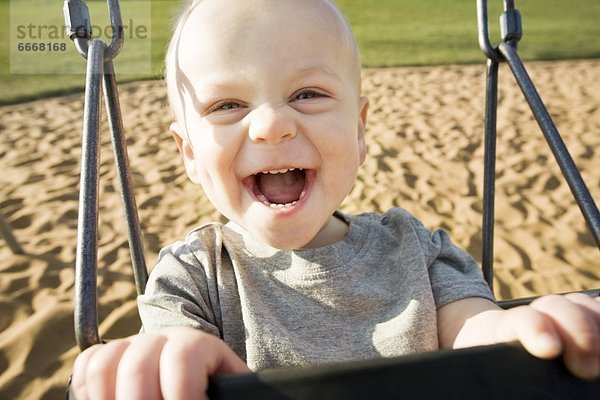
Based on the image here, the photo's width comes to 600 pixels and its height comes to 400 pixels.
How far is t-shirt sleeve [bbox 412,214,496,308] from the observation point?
2.43 feet

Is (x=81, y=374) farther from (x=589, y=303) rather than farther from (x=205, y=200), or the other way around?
(x=205, y=200)

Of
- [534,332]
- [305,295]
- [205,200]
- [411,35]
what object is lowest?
[205,200]

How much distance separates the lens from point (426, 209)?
2775mm

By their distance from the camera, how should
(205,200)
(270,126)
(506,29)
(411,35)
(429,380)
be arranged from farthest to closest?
(411,35) → (205,200) → (506,29) → (270,126) → (429,380)

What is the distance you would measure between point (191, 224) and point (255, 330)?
208 centimetres

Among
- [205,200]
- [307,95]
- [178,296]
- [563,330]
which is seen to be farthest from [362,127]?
[205,200]

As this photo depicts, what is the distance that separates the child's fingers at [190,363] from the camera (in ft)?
1.24

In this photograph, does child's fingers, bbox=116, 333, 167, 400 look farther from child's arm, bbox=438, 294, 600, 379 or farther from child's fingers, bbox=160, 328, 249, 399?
child's arm, bbox=438, 294, 600, 379

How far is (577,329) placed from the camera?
1.34ft

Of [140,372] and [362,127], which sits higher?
[362,127]

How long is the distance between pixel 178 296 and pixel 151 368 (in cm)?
27

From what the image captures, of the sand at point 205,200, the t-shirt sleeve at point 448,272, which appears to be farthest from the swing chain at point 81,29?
the sand at point 205,200

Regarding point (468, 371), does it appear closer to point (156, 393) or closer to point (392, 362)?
point (392, 362)

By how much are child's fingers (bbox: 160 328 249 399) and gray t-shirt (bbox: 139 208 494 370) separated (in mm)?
205
